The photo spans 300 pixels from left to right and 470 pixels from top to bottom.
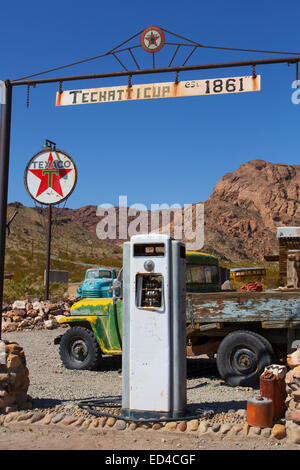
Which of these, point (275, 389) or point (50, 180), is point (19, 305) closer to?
point (50, 180)

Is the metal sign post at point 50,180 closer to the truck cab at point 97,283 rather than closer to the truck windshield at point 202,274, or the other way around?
the truck windshield at point 202,274

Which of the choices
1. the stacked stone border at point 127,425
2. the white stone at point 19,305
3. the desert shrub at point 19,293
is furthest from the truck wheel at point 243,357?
the desert shrub at point 19,293

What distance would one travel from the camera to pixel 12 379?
5875mm

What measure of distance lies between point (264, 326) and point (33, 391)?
372 cm

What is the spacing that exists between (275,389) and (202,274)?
403cm

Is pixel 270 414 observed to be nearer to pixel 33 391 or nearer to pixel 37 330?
pixel 33 391

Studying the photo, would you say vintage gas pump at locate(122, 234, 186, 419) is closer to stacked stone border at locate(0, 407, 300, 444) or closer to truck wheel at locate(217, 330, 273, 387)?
stacked stone border at locate(0, 407, 300, 444)

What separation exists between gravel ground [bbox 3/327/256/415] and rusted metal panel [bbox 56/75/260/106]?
14.3 feet

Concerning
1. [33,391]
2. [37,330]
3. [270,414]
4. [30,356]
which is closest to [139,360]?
[270,414]

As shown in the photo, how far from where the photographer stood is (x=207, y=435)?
5.20 metres

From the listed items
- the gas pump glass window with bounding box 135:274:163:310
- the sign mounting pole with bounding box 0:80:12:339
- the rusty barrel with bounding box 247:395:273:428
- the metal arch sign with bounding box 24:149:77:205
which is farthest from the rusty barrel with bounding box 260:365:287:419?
the metal arch sign with bounding box 24:149:77:205

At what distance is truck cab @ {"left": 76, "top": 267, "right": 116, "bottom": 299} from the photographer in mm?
16500

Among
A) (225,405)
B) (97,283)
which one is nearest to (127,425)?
(225,405)
